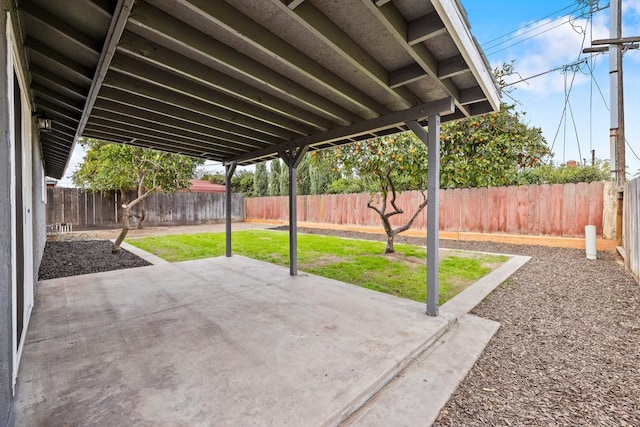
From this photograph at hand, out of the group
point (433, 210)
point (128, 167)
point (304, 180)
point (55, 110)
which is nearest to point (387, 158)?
point (433, 210)

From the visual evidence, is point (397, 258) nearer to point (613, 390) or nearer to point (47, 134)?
point (613, 390)

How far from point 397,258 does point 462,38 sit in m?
4.80

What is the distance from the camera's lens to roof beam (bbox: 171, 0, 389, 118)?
1774 mm

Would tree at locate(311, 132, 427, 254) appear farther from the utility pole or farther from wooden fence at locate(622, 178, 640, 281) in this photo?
the utility pole

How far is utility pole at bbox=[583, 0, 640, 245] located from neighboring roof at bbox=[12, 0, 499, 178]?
5.33m

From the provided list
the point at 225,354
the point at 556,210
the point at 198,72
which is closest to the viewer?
the point at 225,354

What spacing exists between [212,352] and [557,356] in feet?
9.21

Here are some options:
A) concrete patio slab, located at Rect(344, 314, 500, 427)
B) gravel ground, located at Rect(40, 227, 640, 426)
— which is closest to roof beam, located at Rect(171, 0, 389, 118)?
concrete patio slab, located at Rect(344, 314, 500, 427)

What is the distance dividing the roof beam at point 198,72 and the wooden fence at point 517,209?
23.0 ft

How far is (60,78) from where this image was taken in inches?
103

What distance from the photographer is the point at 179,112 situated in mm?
3406

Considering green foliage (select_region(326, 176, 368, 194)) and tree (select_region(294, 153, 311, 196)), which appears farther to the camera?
tree (select_region(294, 153, 311, 196))

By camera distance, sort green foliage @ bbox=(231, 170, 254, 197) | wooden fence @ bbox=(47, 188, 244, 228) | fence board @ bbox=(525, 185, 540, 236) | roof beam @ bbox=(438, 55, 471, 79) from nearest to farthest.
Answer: roof beam @ bbox=(438, 55, 471, 79) → fence board @ bbox=(525, 185, 540, 236) → wooden fence @ bbox=(47, 188, 244, 228) → green foliage @ bbox=(231, 170, 254, 197)

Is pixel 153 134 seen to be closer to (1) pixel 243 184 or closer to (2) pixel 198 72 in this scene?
(2) pixel 198 72
